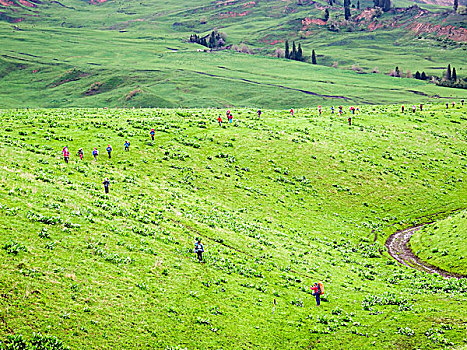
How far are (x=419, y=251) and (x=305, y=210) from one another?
14155 mm

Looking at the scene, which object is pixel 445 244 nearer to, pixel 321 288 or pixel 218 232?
pixel 321 288

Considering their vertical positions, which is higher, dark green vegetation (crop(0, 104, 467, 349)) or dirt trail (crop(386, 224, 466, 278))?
dark green vegetation (crop(0, 104, 467, 349))

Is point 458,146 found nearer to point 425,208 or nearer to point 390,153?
point 390,153

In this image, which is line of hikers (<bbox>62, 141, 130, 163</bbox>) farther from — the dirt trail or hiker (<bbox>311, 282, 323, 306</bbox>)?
the dirt trail

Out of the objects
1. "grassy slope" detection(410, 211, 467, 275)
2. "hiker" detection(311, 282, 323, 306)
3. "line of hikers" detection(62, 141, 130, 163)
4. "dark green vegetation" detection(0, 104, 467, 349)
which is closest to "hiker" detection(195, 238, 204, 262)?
"dark green vegetation" detection(0, 104, 467, 349)

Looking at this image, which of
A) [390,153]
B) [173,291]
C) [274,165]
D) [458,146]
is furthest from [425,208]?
[173,291]

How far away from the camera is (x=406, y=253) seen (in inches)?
1939

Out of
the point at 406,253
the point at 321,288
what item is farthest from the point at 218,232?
the point at 406,253

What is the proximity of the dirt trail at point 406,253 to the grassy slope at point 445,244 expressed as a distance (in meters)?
0.62

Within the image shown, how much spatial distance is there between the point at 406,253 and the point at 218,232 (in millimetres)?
22374

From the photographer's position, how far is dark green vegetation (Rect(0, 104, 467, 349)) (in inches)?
958

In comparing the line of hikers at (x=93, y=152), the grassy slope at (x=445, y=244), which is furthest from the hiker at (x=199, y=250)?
the grassy slope at (x=445, y=244)

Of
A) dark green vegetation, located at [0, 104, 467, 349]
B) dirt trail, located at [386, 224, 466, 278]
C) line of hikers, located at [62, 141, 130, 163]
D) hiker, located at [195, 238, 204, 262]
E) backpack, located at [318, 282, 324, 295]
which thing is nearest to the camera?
dark green vegetation, located at [0, 104, 467, 349]

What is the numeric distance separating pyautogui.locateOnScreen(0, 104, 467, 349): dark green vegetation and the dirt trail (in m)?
1.40
